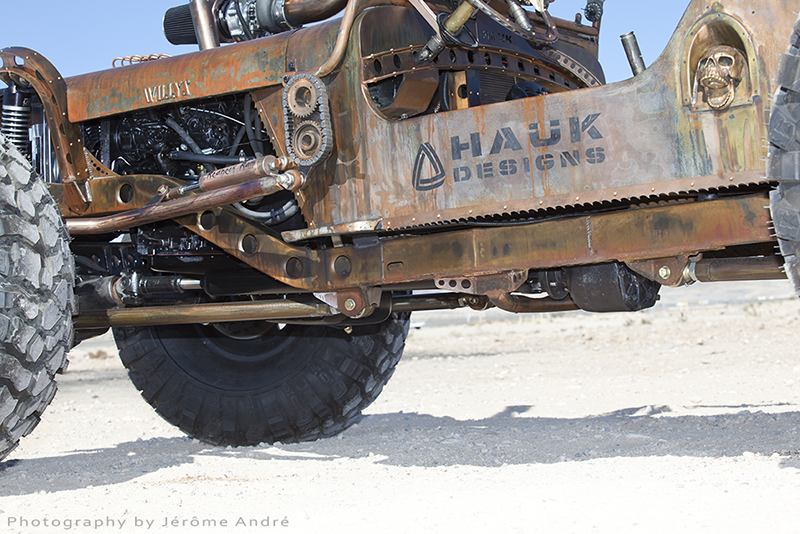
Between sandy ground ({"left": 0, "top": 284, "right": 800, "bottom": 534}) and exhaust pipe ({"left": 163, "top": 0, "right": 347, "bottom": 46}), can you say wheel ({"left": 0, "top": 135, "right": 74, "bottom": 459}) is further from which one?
exhaust pipe ({"left": 163, "top": 0, "right": 347, "bottom": 46})

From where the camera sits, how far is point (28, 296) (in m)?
3.46

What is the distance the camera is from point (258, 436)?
536 centimetres

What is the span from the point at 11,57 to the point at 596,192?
9.86ft

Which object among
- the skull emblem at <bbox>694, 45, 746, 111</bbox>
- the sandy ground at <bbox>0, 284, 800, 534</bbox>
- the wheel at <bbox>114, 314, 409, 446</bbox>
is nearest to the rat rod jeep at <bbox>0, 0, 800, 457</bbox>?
the skull emblem at <bbox>694, 45, 746, 111</bbox>

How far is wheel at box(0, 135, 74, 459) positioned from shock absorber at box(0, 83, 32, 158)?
3.20ft

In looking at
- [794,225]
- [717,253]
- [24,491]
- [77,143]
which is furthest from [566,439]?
[77,143]

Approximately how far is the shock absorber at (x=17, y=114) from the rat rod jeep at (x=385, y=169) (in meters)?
0.01

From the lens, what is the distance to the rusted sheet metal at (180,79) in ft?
13.1

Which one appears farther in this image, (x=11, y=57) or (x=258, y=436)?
(x=258, y=436)

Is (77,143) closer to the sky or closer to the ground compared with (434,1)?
closer to the ground

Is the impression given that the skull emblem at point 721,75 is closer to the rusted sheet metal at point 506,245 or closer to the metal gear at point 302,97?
the rusted sheet metal at point 506,245

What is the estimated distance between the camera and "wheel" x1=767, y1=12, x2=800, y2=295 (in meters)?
2.75

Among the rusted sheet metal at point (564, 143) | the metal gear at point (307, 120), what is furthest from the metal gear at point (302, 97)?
the rusted sheet metal at point (564, 143)

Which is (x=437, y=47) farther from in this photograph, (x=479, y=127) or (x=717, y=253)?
(x=717, y=253)
